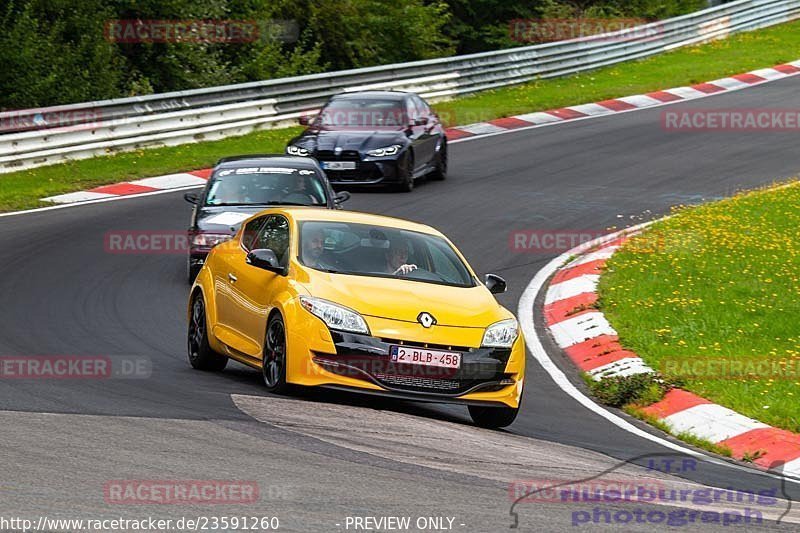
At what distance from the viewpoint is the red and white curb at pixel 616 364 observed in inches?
393

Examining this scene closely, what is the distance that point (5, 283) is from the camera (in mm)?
15211

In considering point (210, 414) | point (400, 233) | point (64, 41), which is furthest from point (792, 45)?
point (210, 414)

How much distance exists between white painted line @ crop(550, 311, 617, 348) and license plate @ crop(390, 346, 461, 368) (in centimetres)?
412

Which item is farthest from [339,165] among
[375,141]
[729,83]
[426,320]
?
[729,83]

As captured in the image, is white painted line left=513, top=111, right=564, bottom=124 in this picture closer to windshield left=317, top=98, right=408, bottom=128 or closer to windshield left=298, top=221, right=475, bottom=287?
windshield left=317, top=98, right=408, bottom=128

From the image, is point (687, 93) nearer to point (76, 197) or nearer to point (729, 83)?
point (729, 83)

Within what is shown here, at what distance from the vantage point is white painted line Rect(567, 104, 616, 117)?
31.2m

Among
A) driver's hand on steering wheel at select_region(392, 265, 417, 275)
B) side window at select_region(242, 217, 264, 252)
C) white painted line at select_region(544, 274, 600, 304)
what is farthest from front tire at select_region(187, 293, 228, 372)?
white painted line at select_region(544, 274, 600, 304)

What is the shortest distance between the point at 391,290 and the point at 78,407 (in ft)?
7.69

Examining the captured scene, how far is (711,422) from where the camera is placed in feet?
34.9

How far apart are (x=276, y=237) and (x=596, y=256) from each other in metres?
7.32

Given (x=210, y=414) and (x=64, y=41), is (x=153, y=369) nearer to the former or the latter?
(x=210, y=414)

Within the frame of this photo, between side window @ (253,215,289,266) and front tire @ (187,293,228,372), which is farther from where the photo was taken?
front tire @ (187,293,228,372)

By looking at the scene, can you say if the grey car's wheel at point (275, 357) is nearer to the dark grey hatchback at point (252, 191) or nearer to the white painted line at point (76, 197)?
the dark grey hatchback at point (252, 191)
